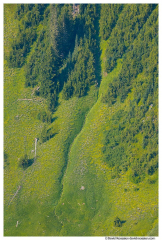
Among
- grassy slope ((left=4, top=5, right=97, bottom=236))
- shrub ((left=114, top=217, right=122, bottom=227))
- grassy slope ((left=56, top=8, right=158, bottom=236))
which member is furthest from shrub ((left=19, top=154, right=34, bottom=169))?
shrub ((left=114, top=217, right=122, bottom=227))

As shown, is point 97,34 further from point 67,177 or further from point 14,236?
point 14,236

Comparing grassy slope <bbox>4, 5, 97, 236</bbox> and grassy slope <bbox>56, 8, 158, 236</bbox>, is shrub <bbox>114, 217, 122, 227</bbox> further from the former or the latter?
grassy slope <bbox>4, 5, 97, 236</bbox>

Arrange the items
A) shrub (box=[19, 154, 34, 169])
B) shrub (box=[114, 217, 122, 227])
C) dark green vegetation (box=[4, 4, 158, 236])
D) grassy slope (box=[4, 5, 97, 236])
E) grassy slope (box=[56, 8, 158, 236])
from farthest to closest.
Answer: shrub (box=[19, 154, 34, 169]), grassy slope (box=[4, 5, 97, 236]), dark green vegetation (box=[4, 4, 158, 236]), grassy slope (box=[56, 8, 158, 236]), shrub (box=[114, 217, 122, 227])

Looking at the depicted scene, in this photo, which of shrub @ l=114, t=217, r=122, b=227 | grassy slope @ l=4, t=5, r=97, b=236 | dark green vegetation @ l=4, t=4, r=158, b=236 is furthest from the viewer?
grassy slope @ l=4, t=5, r=97, b=236

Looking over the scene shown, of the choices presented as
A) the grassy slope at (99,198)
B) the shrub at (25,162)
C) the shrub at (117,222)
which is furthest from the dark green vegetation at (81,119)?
the shrub at (117,222)

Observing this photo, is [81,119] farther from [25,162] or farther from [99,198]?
[99,198]

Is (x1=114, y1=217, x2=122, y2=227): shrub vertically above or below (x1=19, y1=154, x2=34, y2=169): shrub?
below

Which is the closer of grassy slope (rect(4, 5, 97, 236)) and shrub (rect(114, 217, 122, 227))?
shrub (rect(114, 217, 122, 227))

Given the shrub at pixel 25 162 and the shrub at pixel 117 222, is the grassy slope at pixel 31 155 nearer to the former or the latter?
the shrub at pixel 25 162

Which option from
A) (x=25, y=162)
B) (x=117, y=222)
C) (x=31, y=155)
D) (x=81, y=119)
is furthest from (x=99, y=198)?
(x=81, y=119)
